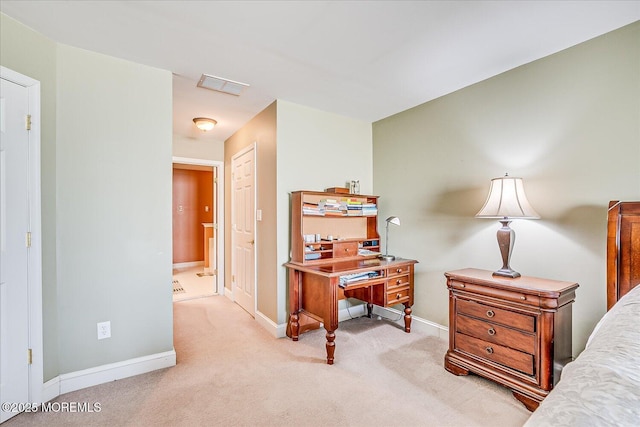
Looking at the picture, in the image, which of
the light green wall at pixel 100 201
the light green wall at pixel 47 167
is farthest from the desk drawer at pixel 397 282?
the light green wall at pixel 47 167

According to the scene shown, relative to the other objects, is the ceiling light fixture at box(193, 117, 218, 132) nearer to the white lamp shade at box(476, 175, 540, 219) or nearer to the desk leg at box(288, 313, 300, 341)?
the desk leg at box(288, 313, 300, 341)

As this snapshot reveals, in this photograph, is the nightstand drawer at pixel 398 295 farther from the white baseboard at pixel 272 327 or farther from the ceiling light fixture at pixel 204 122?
the ceiling light fixture at pixel 204 122

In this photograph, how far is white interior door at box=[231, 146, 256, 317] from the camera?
3496 mm

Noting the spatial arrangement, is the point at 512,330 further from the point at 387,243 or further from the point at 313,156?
the point at 313,156

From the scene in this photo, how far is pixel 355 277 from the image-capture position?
2.64m

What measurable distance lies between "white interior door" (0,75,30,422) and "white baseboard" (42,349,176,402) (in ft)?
0.47

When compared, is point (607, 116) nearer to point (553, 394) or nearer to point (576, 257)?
point (576, 257)

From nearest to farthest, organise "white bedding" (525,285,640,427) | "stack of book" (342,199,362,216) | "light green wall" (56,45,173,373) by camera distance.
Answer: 1. "white bedding" (525,285,640,427)
2. "light green wall" (56,45,173,373)
3. "stack of book" (342,199,362,216)

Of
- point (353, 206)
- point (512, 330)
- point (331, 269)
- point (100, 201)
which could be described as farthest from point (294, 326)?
point (100, 201)

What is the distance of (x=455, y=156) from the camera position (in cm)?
279

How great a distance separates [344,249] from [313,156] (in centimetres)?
104

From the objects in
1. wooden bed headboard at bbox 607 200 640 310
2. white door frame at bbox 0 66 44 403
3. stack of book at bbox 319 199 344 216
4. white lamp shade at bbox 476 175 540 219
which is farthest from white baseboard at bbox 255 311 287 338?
wooden bed headboard at bbox 607 200 640 310

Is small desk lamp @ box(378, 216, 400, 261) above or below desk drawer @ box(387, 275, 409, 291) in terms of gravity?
above

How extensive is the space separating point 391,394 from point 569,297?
1.28 m
